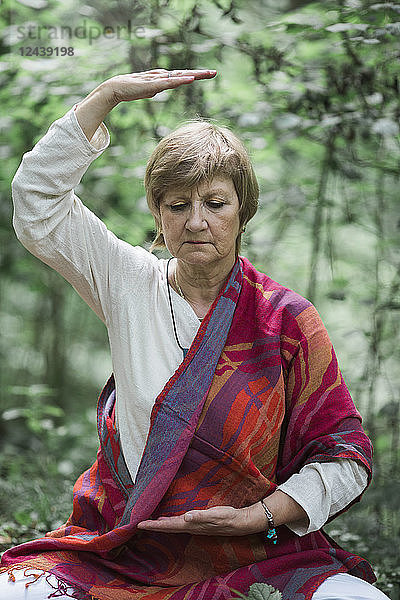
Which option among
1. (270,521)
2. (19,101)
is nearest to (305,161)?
(19,101)

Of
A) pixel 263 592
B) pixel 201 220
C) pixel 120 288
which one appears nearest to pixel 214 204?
pixel 201 220

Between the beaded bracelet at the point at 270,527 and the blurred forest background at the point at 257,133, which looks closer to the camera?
the beaded bracelet at the point at 270,527

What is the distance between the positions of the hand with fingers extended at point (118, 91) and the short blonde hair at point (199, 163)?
173 mm

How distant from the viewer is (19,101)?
393 cm

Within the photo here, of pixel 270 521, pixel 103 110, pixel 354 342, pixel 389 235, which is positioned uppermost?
pixel 103 110

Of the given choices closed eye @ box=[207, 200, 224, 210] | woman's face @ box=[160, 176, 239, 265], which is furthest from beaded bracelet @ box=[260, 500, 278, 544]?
closed eye @ box=[207, 200, 224, 210]

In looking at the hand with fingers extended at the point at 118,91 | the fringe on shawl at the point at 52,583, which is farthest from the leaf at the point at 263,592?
the hand with fingers extended at the point at 118,91

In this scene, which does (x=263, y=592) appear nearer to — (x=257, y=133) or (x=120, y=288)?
(x=120, y=288)

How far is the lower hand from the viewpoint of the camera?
1699 millimetres

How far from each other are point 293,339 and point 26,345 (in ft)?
15.8

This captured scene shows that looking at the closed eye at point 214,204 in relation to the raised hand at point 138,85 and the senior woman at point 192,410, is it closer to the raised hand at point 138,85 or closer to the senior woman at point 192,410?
the senior woman at point 192,410

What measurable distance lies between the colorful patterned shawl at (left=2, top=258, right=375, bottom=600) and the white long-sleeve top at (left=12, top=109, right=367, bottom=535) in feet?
0.19

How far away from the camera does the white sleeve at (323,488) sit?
5.76 ft

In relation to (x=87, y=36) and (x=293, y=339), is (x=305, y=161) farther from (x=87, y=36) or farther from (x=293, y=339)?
(x=293, y=339)
